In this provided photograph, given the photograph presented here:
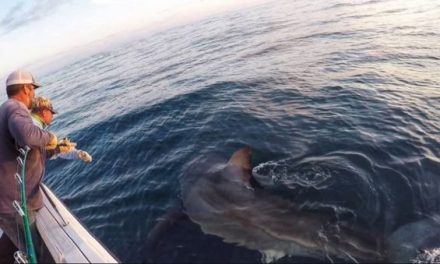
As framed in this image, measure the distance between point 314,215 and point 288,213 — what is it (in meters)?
0.56

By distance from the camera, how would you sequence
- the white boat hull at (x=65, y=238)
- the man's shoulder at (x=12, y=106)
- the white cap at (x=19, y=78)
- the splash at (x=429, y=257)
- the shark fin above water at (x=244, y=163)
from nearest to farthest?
1. the white boat hull at (x=65, y=238)
2. the man's shoulder at (x=12, y=106)
3. the white cap at (x=19, y=78)
4. the splash at (x=429, y=257)
5. the shark fin above water at (x=244, y=163)

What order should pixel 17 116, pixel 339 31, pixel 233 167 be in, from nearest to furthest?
pixel 17 116, pixel 233 167, pixel 339 31

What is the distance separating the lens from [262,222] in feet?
24.3

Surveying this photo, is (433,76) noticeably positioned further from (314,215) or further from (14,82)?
(14,82)

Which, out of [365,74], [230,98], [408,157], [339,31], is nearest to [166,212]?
[408,157]

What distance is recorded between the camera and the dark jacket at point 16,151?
5.23m

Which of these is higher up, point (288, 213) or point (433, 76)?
point (288, 213)

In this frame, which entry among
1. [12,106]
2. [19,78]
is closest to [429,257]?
[12,106]

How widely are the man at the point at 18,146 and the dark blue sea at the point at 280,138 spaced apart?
91.6 inches

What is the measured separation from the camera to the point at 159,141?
13.2 meters

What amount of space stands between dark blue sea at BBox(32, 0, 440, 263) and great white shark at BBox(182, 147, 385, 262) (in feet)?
1.02

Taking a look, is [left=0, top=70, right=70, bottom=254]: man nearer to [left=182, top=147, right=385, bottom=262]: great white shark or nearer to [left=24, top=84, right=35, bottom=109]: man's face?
[left=24, top=84, right=35, bottom=109]: man's face

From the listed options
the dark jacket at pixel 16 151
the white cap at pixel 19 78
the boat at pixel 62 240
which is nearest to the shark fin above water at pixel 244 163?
the boat at pixel 62 240

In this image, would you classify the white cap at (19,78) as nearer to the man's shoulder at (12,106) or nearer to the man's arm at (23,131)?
the man's shoulder at (12,106)
